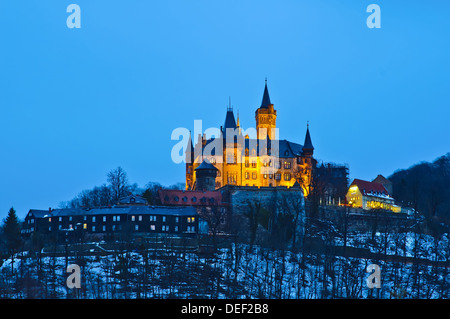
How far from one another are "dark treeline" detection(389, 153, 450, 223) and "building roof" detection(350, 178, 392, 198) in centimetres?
371

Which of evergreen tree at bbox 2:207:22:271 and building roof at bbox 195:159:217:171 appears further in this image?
building roof at bbox 195:159:217:171

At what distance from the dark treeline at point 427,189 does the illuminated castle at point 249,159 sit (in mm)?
15032

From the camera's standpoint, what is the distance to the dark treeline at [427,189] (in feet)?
337

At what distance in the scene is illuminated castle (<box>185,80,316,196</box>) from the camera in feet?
337

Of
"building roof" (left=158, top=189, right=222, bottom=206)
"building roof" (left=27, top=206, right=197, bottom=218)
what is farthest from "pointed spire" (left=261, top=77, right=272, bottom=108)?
"building roof" (left=27, top=206, right=197, bottom=218)

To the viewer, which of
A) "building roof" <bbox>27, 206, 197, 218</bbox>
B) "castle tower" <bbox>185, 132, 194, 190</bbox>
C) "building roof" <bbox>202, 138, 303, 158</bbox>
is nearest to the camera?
"building roof" <bbox>27, 206, 197, 218</bbox>

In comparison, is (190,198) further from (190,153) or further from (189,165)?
(190,153)

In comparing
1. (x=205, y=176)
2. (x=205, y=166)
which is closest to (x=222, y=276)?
(x=205, y=176)

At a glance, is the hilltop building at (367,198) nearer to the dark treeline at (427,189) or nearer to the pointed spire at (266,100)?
the dark treeline at (427,189)

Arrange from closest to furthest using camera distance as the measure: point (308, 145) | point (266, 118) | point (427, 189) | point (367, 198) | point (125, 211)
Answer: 1. point (125, 211)
2. point (367, 198)
3. point (308, 145)
4. point (266, 118)
5. point (427, 189)

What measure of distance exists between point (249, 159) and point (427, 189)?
1139 inches

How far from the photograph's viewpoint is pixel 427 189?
4547 inches

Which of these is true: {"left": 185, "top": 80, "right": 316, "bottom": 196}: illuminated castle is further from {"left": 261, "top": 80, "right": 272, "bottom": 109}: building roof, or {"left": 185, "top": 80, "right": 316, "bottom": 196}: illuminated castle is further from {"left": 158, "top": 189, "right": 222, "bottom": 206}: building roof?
{"left": 158, "top": 189, "right": 222, "bottom": 206}: building roof
